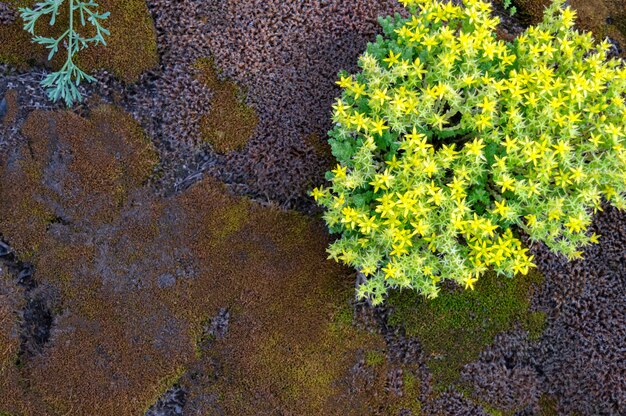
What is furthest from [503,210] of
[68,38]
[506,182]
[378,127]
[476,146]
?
[68,38]

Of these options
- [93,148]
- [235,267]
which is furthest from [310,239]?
[93,148]

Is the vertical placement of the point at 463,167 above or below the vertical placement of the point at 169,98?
above

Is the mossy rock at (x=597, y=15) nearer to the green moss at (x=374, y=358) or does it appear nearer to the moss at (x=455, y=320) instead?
the moss at (x=455, y=320)

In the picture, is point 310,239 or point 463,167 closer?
point 463,167

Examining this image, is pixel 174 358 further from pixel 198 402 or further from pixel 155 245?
pixel 155 245

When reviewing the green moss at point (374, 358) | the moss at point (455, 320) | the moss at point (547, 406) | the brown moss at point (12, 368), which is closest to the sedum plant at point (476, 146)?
the moss at point (455, 320)

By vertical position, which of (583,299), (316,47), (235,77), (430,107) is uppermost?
(430,107)

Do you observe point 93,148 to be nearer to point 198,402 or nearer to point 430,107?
point 198,402
